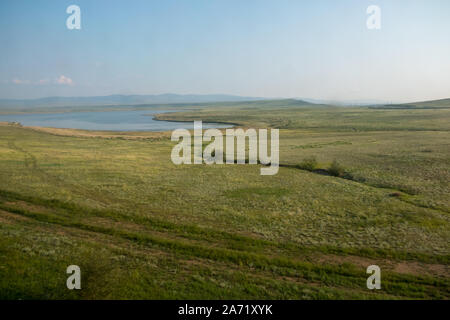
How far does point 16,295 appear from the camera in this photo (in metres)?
13.3

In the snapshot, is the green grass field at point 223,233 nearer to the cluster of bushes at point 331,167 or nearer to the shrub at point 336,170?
the shrub at point 336,170

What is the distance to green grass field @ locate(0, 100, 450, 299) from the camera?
48.1 feet

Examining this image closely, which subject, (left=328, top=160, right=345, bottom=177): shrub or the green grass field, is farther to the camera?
(left=328, top=160, right=345, bottom=177): shrub

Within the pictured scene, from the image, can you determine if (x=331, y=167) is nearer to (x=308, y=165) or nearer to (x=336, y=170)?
(x=336, y=170)

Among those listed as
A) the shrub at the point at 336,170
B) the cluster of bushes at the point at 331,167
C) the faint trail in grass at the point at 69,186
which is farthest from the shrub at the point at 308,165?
the faint trail in grass at the point at 69,186

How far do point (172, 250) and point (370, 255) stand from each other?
38.4 ft

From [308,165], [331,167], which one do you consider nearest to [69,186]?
[308,165]

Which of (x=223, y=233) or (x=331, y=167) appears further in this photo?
(x=331, y=167)

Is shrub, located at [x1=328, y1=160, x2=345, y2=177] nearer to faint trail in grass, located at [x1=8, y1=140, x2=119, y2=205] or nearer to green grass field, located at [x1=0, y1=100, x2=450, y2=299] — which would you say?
green grass field, located at [x1=0, y1=100, x2=450, y2=299]

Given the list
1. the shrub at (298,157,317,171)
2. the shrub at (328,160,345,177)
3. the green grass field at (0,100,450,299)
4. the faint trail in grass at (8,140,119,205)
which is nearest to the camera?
the green grass field at (0,100,450,299)

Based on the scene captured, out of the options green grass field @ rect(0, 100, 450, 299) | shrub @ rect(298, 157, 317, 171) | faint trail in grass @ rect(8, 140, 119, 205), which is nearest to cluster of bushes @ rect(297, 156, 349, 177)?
shrub @ rect(298, 157, 317, 171)

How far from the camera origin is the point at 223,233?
21094 millimetres

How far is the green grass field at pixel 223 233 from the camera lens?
14.7 m

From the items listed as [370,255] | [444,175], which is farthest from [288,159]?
[370,255]
